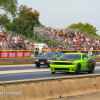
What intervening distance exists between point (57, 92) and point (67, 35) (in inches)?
1284

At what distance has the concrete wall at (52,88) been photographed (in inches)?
313

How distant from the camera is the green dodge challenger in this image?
646 inches

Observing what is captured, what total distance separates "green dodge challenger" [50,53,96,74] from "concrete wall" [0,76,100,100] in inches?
204

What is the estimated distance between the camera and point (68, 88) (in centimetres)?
967

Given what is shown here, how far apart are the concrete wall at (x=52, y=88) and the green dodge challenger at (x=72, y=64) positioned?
5176 mm

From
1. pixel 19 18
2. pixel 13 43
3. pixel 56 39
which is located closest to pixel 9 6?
pixel 19 18

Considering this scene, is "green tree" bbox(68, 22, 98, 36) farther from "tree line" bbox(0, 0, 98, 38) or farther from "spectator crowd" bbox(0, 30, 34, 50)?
"spectator crowd" bbox(0, 30, 34, 50)

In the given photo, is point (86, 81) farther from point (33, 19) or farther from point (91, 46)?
point (33, 19)

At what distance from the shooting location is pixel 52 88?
912 cm

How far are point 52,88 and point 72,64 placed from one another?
291 inches

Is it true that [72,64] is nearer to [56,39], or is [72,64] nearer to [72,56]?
[72,56]

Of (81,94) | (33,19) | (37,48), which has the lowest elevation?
(81,94)

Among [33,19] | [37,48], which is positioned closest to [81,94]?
[37,48]

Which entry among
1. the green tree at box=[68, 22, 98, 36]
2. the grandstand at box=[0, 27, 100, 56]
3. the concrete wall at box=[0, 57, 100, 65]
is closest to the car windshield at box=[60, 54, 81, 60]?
the concrete wall at box=[0, 57, 100, 65]
